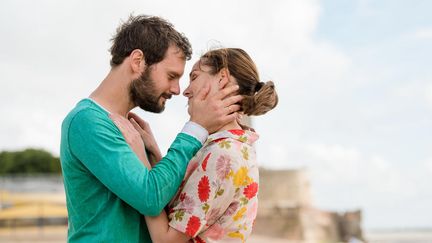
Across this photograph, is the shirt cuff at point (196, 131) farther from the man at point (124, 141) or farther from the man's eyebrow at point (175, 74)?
the man's eyebrow at point (175, 74)

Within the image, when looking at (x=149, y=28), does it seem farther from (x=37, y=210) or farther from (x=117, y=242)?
(x=37, y=210)

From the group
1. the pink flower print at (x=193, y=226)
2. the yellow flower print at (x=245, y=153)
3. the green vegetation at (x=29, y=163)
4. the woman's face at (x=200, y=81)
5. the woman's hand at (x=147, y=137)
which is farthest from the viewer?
the green vegetation at (x=29, y=163)

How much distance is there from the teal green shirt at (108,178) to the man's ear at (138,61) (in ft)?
0.71

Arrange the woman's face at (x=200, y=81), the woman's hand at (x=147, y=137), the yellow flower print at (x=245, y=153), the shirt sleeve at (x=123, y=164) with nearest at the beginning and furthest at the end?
the shirt sleeve at (x=123, y=164) → the yellow flower print at (x=245, y=153) → the woman's face at (x=200, y=81) → the woman's hand at (x=147, y=137)

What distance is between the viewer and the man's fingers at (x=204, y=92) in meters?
2.72

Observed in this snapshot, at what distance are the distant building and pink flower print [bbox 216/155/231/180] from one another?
2531 centimetres

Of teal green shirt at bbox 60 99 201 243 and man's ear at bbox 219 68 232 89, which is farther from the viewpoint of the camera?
man's ear at bbox 219 68 232 89

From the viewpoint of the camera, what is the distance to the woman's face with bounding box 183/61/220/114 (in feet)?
9.07

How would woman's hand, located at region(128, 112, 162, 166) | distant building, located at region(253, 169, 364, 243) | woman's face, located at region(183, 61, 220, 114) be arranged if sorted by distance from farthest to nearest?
→ distant building, located at region(253, 169, 364, 243)
woman's hand, located at region(128, 112, 162, 166)
woman's face, located at region(183, 61, 220, 114)

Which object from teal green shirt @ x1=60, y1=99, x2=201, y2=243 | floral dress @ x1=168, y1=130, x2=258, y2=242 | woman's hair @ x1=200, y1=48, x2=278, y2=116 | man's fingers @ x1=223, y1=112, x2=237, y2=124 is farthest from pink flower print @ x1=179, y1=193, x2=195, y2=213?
woman's hair @ x1=200, y1=48, x2=278, y2=116

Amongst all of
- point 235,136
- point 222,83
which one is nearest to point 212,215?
point 235,136

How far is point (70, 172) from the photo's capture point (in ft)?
8.57

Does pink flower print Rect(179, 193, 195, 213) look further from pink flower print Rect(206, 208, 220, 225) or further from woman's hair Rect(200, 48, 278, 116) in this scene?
woman's hair Rect(200, 48, 278, 116)

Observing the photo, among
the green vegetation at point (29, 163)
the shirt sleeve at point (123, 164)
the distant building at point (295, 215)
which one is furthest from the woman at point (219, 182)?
the green vegetation at point (29, 163)
